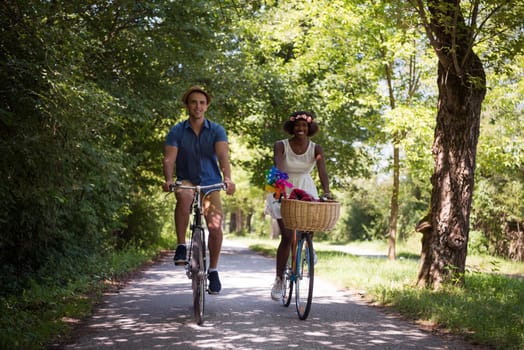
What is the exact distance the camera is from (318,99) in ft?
69.7

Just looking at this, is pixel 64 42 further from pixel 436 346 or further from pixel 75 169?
pixel 436 346

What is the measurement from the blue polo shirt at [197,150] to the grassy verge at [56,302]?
1.90 metres

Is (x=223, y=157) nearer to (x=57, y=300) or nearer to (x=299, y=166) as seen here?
(x=299, y=166)

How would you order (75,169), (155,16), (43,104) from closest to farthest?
(43,104), (75,169), (155,16)

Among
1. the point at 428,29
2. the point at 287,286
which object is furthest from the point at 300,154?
the point at 428,29

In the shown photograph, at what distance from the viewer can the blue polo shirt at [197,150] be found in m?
6.20

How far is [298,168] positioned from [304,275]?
1.22m

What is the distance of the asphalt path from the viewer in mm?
5027

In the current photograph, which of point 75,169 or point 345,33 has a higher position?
point 345,33

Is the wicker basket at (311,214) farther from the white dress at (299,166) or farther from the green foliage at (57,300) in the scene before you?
the green foliage at (57,300)

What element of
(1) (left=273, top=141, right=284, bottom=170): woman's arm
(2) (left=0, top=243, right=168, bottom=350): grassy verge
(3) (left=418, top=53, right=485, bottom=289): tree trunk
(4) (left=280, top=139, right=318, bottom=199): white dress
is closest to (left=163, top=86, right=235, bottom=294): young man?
(1) (left=273, top=141, right=284, bottom=170): woman's arm

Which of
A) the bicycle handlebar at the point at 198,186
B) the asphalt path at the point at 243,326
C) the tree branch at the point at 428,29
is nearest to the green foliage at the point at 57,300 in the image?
the asphalt path at the point at 243,326

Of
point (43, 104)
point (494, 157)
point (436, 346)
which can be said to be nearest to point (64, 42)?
point (43, 104)

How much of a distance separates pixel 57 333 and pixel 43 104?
7.75 ft
